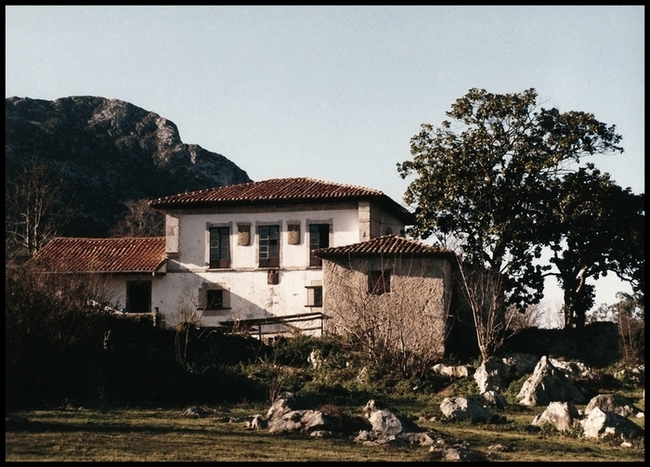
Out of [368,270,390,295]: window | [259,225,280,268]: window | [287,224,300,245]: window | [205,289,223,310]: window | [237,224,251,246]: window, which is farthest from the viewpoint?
[237,224,251,246]: window

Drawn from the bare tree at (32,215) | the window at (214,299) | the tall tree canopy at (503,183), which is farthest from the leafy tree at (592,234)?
the bare tree at (32,215)

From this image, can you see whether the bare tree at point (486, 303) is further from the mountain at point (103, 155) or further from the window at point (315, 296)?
the mountain at point (103, 155)

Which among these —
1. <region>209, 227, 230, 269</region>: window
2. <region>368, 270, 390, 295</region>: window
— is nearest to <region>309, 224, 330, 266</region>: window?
<region>209, 227, 230, 269</region>: window

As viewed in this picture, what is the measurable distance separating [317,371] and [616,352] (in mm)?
11905

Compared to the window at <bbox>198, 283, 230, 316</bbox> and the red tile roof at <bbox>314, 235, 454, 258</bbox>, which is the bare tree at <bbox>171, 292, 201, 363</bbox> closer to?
the window at <bbox>198, 283, 230, 316</bbox>

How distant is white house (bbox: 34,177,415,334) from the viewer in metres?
38.1

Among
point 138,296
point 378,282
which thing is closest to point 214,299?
point 138,296

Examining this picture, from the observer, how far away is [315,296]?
37.8m

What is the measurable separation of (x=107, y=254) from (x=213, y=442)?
23.6 meters

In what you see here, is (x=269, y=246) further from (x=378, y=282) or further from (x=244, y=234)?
(x=378, y=282)

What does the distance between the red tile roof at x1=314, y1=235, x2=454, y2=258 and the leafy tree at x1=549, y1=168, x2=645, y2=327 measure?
5679 mm

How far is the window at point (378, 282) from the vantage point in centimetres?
3366

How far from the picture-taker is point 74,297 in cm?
2716

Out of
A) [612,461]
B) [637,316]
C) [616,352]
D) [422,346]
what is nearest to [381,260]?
[422,346]
